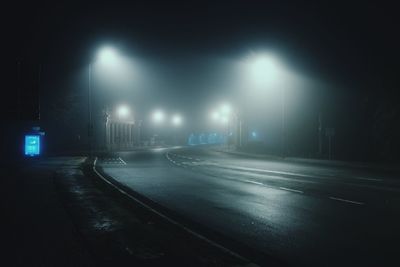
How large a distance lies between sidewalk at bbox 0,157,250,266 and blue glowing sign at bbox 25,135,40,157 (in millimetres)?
24003

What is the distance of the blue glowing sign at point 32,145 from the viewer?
39.2 m

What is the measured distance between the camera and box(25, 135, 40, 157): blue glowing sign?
39188 millimetres

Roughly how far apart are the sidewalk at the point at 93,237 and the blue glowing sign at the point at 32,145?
2400 centimetres

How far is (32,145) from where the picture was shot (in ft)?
129

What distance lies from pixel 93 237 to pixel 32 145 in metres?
31.9

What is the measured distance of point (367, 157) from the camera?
39125 mm

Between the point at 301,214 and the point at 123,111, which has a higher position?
the point at 123,111

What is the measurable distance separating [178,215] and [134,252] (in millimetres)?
3601

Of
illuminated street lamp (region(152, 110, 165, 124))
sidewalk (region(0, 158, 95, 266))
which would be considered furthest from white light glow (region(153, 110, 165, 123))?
sidewalk (region(0, 158, 95, 266))

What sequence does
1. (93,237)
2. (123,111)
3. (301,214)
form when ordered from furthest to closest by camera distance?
(123,111) → (301,214) → (93,237)

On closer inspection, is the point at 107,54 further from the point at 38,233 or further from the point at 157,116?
the point at 157,116

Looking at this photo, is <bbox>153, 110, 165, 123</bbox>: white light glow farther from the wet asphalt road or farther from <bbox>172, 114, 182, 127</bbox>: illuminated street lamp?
the wet asphalt road

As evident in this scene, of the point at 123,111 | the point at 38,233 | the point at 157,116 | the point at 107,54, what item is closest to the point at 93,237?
the point at 38,233

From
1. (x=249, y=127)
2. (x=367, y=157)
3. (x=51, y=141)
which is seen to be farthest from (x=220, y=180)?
(x=249, y=127)
